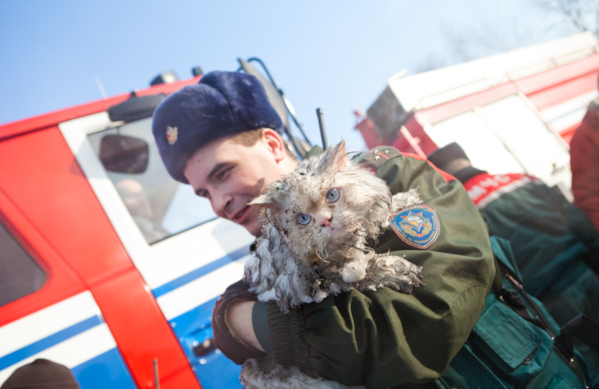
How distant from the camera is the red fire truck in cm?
144

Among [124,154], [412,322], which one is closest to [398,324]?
[412,322]

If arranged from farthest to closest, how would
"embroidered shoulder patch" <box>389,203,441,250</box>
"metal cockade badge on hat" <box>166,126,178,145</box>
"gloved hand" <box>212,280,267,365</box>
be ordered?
1. "metal cockade badge on hat" <box>166,126,178,145</box>
2. "gloved hand" <box>212,280,267,365</box>
3. "embroidered shoulder patch" <box>389,203,441,250</box>

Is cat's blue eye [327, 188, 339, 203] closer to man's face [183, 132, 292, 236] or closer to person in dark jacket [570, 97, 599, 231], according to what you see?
man's face [183, 132, 292, 236]

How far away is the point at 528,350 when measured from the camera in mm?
1151

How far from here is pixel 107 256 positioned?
166 centimetres

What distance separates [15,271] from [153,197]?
78cm

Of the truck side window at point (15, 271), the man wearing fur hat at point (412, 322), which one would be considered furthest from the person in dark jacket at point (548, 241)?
the truck side window at point (15, 271)

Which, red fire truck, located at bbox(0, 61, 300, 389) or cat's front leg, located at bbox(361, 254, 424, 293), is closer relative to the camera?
cat's front leg, located at bbox(361, 254, 424, 293)

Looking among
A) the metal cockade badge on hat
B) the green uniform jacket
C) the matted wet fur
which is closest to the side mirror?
the metal cockade badge on hat

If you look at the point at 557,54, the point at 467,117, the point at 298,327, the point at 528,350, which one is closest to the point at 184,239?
the point at 298,327

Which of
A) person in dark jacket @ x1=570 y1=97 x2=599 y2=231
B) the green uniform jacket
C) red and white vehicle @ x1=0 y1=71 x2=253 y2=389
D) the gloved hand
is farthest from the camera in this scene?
person in dark jacket @ x1=570 y1=97 x2=599 y2=231

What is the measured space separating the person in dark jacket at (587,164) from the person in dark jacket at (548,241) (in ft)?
0.20

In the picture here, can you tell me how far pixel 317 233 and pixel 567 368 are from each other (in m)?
1.29

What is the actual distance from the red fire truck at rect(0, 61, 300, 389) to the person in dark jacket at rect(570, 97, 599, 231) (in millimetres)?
2061
